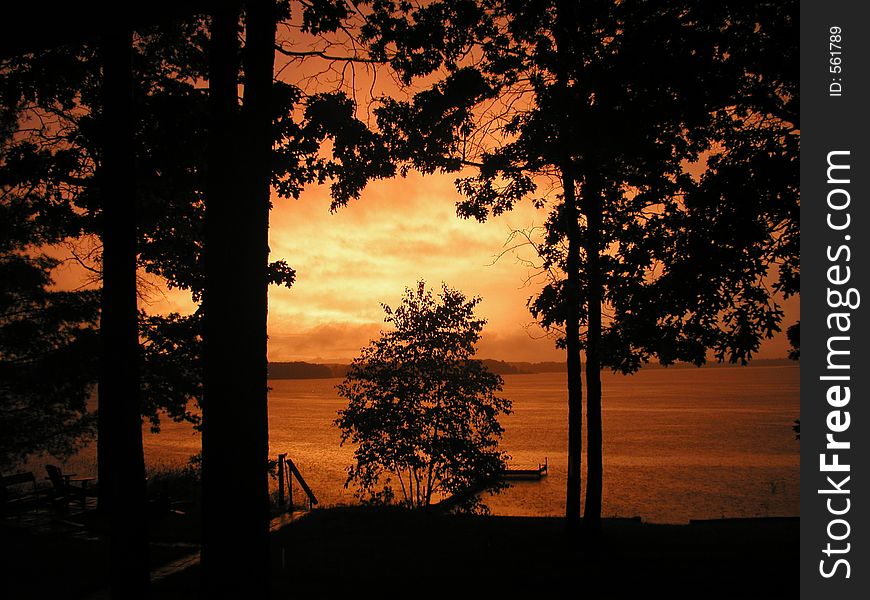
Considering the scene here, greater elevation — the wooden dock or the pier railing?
the pier railing

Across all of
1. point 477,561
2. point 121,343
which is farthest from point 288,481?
point 121,343

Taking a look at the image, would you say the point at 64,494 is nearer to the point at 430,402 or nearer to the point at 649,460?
the point at 430,402

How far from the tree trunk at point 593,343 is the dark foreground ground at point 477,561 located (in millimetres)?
998

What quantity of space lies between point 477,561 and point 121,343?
798cm

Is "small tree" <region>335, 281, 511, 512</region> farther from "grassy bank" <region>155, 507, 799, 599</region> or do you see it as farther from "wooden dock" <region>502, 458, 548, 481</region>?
"wooden dock" <region>502, 458, 548, 481</region>

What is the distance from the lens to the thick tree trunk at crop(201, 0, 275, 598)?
233 inches

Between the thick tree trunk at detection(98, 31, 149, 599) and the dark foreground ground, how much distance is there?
2.03 meters

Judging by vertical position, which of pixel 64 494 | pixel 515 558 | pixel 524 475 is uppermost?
pixel 64 494

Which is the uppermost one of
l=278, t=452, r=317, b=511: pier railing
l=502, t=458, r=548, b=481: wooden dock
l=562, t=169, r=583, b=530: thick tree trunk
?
l=562, t=169, r=583, b=530: thick tree trunk

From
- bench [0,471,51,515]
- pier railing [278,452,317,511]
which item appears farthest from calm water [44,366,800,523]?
bench [0,471,51,515]

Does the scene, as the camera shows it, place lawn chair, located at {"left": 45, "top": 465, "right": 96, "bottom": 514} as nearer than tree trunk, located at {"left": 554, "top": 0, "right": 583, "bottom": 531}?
No

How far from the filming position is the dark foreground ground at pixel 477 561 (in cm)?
902

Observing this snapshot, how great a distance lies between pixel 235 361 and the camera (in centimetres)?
593

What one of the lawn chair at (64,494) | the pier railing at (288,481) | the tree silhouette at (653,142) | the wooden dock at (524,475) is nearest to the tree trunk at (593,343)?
the tree silhouette at (653,142)
